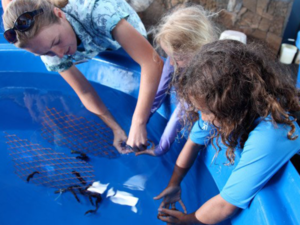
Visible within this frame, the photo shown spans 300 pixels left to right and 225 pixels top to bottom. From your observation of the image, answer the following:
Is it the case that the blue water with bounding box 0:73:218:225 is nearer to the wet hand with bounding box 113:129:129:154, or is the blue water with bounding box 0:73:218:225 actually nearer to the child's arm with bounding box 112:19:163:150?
the wet hand with bounding box 113:129:129:154

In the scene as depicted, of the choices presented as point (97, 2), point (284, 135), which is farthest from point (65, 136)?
point (284, 135)

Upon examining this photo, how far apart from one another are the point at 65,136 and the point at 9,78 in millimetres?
665

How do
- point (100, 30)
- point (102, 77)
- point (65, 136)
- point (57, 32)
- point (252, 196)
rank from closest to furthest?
point (252, 196) → point (57, 32) → point (100, 30) → point (65, 136) → point (102, 77)

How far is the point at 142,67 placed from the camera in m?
1.37

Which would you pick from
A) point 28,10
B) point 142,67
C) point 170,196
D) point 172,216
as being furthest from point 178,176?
point 28,10

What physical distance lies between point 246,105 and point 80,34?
853 mm

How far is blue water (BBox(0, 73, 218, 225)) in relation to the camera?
144 cm

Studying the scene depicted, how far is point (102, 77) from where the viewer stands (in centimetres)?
198

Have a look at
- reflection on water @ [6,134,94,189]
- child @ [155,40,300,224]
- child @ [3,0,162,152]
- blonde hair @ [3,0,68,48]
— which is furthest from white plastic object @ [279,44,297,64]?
blonde hair @ [3,0,68,48]

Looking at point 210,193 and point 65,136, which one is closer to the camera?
point 210,193

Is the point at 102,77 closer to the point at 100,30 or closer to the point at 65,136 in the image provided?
the point at 65,136

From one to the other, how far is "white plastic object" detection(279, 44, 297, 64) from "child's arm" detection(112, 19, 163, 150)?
5.03 ft

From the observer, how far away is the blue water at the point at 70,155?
4.71ft

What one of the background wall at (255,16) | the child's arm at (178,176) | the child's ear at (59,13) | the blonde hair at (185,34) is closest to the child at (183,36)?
the blonde hair at (185,34)
